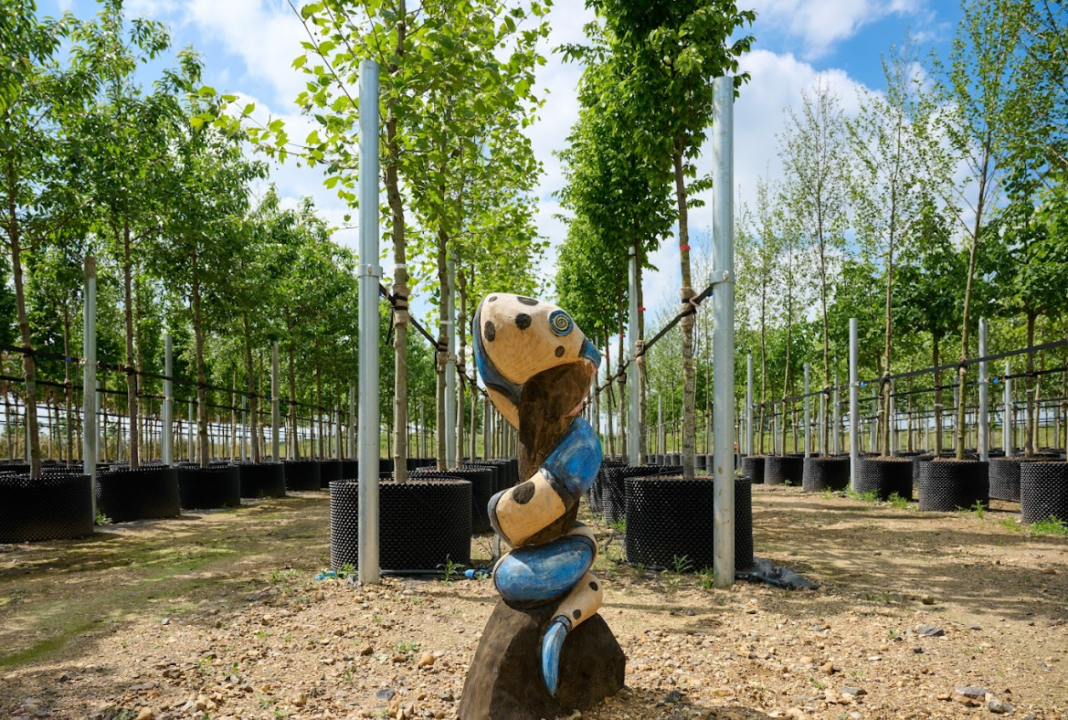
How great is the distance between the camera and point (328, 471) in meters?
16.4

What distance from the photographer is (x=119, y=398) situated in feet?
69.5

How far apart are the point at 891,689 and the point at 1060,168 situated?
8.19m

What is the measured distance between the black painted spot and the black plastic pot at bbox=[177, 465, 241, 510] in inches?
385

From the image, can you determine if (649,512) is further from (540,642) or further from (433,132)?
(433,132)

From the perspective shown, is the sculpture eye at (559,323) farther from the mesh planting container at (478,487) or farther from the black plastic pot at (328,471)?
the black plastic pot at (328,471)

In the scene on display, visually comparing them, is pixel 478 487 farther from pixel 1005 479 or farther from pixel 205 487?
pixel 1005 479

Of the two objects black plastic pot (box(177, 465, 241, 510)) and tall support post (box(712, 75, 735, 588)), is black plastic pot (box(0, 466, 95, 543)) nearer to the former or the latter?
black plastic pot (box(177, 465, 241, 510))

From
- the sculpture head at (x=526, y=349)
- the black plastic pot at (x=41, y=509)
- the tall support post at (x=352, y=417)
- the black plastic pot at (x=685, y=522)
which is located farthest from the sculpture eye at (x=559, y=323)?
the tall support post at (x=352, y=417)

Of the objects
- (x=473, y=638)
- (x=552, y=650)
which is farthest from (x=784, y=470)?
(x=552, y=650)

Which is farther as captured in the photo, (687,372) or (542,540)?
(687,372)

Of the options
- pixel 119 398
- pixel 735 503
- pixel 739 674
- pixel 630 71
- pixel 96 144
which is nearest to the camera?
pixel 739 674

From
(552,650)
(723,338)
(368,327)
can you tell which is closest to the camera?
(552,650)

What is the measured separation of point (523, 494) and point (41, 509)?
7.27 m

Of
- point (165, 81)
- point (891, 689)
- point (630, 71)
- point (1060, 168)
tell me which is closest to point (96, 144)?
point (165, 81)
